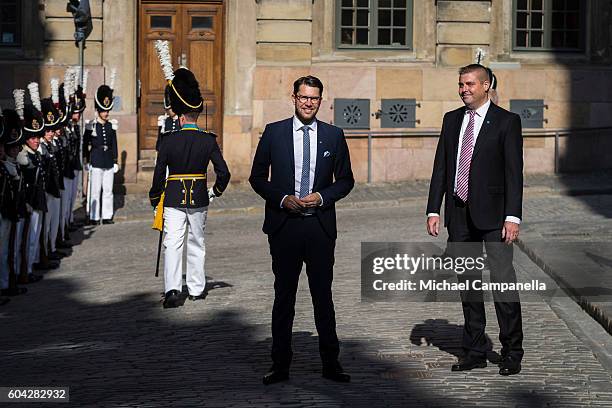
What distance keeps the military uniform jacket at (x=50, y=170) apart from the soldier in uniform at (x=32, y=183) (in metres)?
0.47

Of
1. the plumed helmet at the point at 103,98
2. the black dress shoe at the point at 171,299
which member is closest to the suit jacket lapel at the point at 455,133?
the black dress shoe at the point at 171,299

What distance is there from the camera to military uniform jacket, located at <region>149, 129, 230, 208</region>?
45.3ft

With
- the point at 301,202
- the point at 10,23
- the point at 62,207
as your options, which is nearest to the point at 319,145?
the point at 301,202

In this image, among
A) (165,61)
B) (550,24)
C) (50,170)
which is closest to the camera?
(165,61)

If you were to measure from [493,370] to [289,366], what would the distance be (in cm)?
146

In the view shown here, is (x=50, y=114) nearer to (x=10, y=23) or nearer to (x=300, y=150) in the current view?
(x=10, y=23)

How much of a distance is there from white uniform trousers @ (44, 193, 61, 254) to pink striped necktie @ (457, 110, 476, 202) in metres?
8.39

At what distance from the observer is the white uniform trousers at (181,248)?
13.8 meters

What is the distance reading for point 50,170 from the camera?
698 inches

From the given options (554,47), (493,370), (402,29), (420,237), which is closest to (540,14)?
(554,47)

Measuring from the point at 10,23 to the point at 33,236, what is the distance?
1052 centimetres

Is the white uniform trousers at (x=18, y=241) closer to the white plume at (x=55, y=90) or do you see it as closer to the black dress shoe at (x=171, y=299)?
the black dress shoe at (x=171, y=299)

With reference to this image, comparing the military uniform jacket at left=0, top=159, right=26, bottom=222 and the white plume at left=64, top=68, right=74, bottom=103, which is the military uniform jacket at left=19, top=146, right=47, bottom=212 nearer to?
the military uniform jacket at left=0, top=159, right=26, bottom=222

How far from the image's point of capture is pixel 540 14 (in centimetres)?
2769
